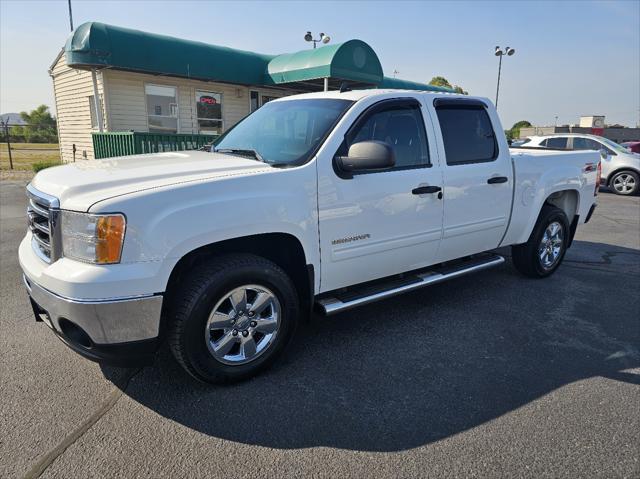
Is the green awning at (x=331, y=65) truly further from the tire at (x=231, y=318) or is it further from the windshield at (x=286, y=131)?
the tire at (x=231, y=318)

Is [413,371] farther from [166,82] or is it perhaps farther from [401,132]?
[166,82]

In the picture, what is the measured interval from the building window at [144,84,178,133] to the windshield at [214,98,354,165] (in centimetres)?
1030

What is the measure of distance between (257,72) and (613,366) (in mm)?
13054

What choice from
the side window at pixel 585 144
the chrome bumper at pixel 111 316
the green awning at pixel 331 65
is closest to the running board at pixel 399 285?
the chrome bumper at pixel 111 316

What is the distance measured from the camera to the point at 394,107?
3.82 m

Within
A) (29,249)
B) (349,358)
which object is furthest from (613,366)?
(29,249)

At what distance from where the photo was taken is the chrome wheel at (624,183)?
13.9m

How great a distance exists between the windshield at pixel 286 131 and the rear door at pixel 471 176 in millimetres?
1035

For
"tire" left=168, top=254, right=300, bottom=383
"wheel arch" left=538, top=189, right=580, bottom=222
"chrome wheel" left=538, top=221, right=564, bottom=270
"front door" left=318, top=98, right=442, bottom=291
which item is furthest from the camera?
"wheel arch" left=538, top=189, right=580, bottom=222

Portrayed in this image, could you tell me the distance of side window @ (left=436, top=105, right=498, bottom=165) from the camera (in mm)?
4141

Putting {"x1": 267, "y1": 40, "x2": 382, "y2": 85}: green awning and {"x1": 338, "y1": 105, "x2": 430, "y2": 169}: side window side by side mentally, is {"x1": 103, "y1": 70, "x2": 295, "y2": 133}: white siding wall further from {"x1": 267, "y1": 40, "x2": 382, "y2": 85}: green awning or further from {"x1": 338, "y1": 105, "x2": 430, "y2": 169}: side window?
{"x1": 338, "y1": 105, "x2": 430, "y2": 169}: side window

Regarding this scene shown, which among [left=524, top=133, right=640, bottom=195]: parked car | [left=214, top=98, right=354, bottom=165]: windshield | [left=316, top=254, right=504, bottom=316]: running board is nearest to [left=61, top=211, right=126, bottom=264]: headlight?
[left=214, top=98, right=354, bottom=165]: windshield

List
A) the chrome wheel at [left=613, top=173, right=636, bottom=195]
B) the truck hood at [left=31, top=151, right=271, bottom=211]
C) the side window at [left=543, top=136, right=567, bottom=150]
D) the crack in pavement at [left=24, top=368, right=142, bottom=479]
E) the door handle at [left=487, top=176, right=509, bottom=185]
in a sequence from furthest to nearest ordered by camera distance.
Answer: the side window at [left=543, top=136, right=567, bottom=150], the chrome wheel at [left=613, top=173, right=636, bottom=195], the door handle at [left=487, top=176, right=509, bottom=185], the truck hood at [left=31, top=151, right=271, bottom=211], the crack in pavement at [left=24, top=368, right=142, bottom=479]

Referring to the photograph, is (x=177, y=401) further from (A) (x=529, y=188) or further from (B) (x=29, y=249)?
(A) (x=529, y=188)
